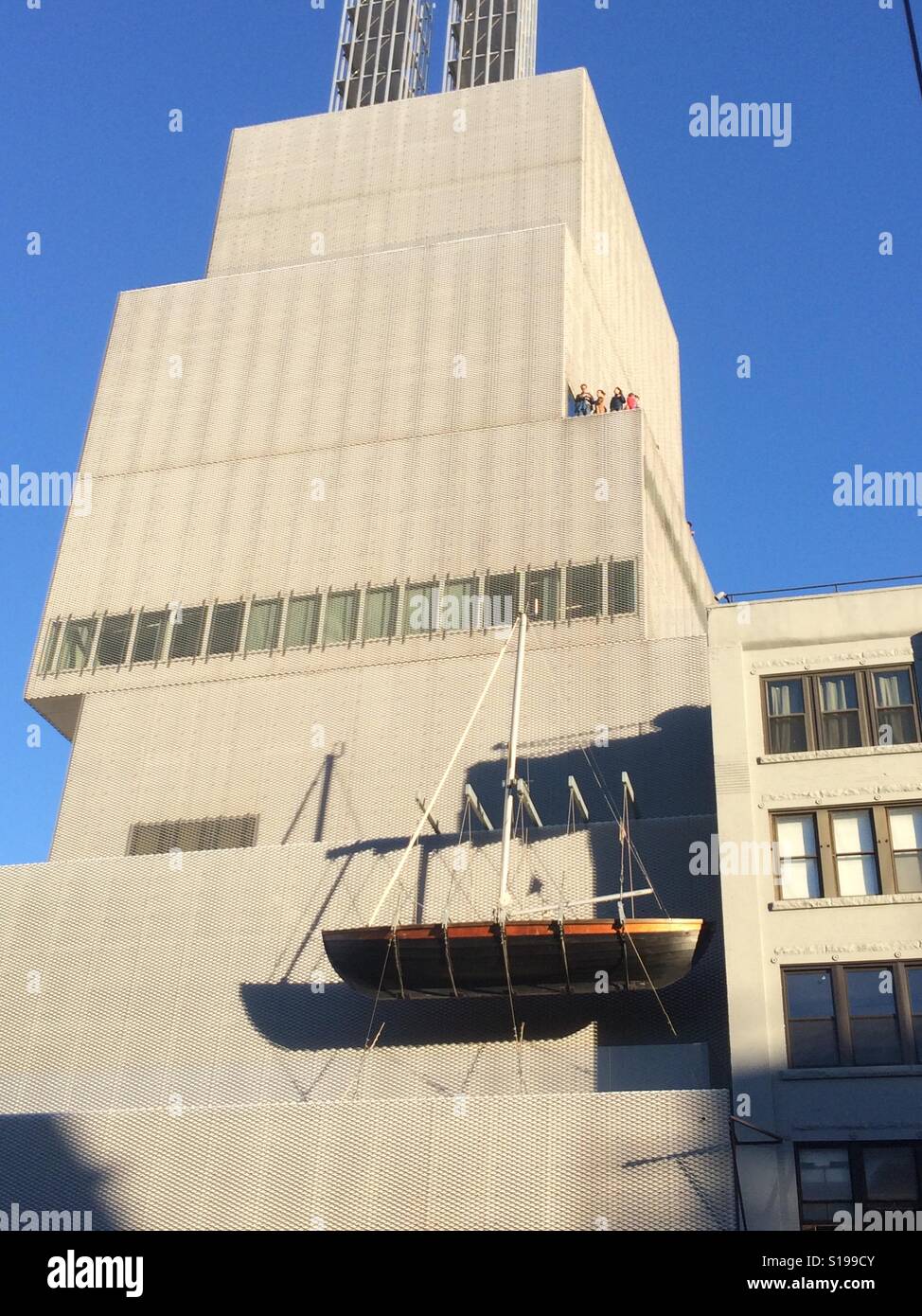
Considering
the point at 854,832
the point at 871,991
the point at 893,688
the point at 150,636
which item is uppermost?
A: the point at 150,636

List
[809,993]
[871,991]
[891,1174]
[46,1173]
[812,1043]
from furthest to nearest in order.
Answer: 1. [46,1173]
2. [809,993]
3. [871,991]
4. [812,1043]
5. [891,1174]

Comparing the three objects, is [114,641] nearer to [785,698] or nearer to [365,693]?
[365,693]

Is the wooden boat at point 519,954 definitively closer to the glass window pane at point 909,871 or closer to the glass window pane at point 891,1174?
the glass window pane at point 909,871

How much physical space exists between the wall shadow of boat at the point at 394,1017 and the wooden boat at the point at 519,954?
0.82m

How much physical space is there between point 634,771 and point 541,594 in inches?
301

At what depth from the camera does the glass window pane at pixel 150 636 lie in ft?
161

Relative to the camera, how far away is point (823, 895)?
29141 millimetres

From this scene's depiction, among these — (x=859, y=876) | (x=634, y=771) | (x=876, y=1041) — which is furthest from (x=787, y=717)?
(x=634, y=771)

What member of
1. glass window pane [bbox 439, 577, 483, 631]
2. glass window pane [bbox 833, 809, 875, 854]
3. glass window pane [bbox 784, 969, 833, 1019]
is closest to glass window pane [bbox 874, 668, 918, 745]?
glass window pane [bbox 833, 809, 875, 854]

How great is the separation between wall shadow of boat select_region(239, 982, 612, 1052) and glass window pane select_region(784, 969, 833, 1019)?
537cm

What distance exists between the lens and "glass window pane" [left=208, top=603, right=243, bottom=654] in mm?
48375
